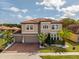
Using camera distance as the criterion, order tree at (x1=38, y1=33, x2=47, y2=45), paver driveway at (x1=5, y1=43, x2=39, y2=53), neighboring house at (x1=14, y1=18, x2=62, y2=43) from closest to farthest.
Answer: paver driveway at (x1=5, y1=43, x2=39, y2=53) < tree at (x1=38, y1=33, x2=47, y2=45) < neighboring house at (x1=14, y1=18, x2=62, y2=43)

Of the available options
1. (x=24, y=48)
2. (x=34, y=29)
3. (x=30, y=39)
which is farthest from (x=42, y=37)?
(x=24, y=48)

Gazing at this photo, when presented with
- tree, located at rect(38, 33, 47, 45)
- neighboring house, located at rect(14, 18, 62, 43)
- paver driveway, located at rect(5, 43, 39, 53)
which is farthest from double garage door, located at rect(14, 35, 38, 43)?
paver driveway, located at rect(5, 43, 39, 53)

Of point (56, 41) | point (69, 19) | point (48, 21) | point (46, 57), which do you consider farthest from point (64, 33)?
point (69, 19)

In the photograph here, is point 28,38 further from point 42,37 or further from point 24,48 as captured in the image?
point 24,48

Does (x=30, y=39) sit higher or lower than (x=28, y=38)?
lower

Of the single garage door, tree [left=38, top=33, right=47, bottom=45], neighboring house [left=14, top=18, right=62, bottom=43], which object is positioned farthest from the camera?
the single garage door

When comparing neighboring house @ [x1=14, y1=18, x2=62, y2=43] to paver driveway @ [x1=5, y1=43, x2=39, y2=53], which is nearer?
paver driveway @ [x1=5, y1=43, x2=39, y2=53]

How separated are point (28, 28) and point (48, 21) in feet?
18.0

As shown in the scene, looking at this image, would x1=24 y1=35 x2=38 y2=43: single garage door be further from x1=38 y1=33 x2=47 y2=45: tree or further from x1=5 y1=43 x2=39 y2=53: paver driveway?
x1=5 y1=43 x2=39 y2=53: paver driveway

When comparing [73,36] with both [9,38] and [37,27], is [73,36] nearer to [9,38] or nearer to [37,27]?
[37,27]

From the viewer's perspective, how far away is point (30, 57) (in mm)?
28422

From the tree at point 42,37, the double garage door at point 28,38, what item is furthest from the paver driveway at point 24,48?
the double garage door at point 28,38

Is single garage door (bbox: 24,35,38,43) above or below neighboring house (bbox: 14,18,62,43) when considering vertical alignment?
below

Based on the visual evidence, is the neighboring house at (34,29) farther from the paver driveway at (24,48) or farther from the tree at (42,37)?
the paver driveway at (24,48)
